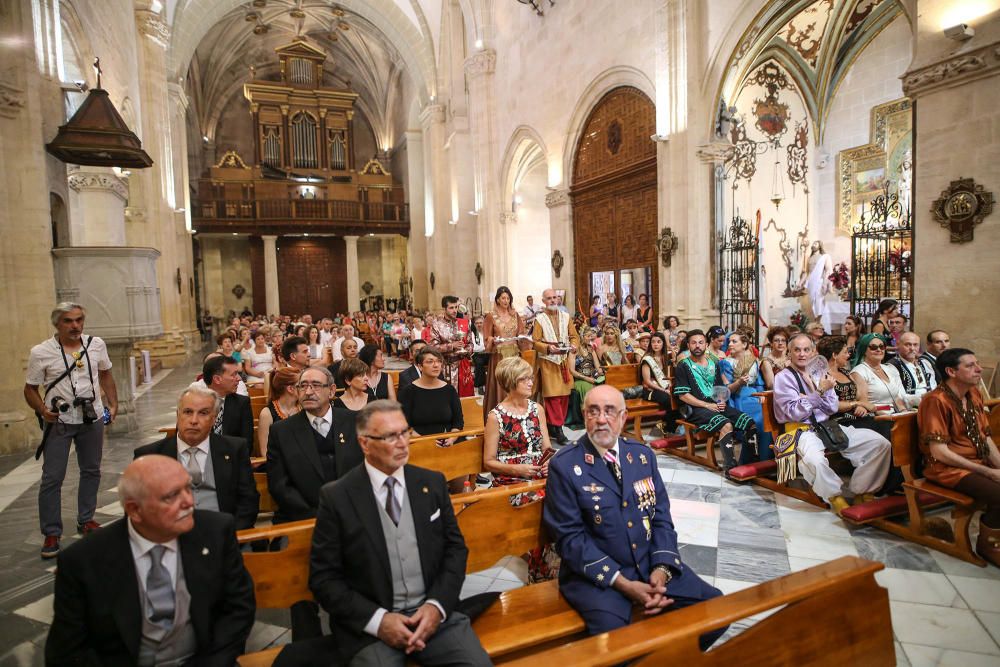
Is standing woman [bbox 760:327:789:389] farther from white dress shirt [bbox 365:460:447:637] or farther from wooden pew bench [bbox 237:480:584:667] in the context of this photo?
white dress shirt [bbox 365:460:447:637]

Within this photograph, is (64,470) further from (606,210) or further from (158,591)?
(606,210)

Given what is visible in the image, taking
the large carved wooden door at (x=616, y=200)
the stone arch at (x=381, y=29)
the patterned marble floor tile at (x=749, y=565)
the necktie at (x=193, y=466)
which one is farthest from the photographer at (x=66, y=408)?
the stone arch at (x=381, y=29)

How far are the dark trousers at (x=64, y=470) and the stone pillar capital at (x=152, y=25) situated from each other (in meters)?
13.5

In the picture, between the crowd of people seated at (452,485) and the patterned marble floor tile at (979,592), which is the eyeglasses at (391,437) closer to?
the crowd of people seated at (452,485)

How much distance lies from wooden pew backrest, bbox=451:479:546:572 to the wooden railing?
24.4m

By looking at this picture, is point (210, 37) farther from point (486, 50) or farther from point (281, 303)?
point (486, 50)

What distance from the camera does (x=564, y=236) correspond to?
1395 cm

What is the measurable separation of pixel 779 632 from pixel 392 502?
4.67 ft

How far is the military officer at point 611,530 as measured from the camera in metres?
2.26

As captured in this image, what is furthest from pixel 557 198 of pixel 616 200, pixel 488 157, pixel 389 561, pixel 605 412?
pixel 389 561

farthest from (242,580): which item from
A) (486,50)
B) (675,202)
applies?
(486,50)

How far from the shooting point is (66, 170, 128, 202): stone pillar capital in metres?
9.71

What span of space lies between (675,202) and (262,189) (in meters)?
21.4

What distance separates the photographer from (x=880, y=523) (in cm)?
384
